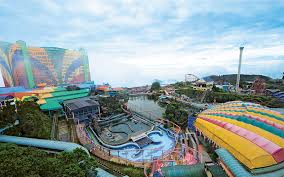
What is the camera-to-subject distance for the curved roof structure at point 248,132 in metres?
11.8

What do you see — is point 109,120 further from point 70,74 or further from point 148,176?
point 70,74

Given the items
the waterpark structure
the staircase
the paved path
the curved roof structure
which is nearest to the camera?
the waterpark structure

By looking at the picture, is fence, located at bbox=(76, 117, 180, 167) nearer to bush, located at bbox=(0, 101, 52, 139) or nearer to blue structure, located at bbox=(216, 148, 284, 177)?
bush, located at bbox=(0, 101, 52, 139)

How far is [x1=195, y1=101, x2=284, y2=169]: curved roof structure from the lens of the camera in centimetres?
1184

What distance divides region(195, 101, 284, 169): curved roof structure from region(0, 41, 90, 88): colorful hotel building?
55007 mm

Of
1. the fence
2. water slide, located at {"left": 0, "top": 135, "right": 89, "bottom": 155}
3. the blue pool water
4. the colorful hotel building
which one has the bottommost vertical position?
the blue pool water

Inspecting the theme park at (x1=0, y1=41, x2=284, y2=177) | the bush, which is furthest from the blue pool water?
the bush

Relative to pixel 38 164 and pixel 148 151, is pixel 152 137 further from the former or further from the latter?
pixel 38 164

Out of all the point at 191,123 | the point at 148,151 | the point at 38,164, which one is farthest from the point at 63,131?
the point at 191,123

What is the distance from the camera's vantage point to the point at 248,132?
14547 millimetres

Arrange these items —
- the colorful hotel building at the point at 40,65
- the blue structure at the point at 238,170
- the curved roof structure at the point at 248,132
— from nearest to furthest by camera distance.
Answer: the blue structure at the point at 238,170, the curved roof structure at the point at 248,132, the colorful hotel building at the point at 40,65

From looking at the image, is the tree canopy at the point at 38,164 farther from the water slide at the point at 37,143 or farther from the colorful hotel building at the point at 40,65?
the colorful hotel building at the point at 40,65

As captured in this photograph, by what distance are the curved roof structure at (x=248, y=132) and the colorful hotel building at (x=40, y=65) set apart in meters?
55.0

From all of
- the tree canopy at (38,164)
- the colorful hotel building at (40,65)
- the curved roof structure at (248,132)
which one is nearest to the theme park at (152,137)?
the curved roof structure at (248,132)
